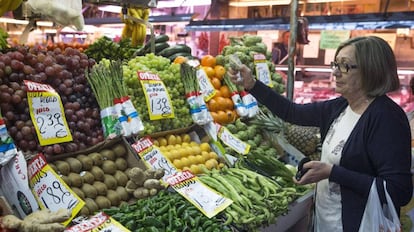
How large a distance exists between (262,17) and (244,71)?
5068 millimetres

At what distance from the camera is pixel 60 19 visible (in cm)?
229

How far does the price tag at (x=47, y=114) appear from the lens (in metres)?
2.06

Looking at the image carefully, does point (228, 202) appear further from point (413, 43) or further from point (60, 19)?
point (413, 43)

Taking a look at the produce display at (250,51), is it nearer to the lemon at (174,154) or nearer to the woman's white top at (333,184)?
the lemon at (174,154)

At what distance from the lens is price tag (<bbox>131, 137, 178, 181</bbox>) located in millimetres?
2438

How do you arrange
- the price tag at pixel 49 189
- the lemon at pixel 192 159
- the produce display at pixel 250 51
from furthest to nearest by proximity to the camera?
the produce display at pixel 250 51
the lemon at pixel 192 159
the price tag at pixel 49 189

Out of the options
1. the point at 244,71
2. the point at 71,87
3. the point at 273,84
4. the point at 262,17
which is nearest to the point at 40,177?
the point at 71,87

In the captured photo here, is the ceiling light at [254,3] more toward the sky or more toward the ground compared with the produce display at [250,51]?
more toward the sky

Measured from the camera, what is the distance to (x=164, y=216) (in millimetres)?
2039

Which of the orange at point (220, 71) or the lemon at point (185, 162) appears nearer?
the lemon at point (185, 162)

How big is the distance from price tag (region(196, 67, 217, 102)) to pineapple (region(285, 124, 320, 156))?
83 centimetres

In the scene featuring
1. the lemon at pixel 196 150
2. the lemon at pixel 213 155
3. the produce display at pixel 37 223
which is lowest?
the lemon at pixel 213 155

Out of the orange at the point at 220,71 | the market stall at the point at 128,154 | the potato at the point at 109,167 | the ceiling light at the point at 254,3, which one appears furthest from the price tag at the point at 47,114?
the ceiling light at the point at 254,3

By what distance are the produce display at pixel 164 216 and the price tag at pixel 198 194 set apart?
4 centimetres
